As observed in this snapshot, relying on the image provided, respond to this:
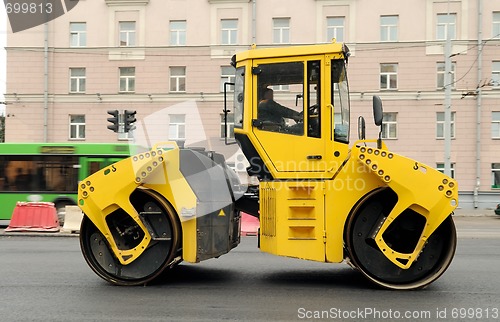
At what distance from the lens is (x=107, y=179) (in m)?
7.38

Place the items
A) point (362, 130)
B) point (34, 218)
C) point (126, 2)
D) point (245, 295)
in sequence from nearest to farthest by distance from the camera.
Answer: point (245, 295) → point (362, 130) → point (34, 218) → point (126, 2)

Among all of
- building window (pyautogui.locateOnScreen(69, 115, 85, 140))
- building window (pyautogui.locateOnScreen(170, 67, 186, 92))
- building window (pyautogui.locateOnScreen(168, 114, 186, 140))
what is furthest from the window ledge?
building window (pyautogui.locateOnScreen(168, 114, 186, 140))

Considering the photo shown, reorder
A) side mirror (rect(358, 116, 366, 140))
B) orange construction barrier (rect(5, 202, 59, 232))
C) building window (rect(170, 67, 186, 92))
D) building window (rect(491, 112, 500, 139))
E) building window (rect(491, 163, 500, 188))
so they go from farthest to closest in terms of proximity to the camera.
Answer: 1. building window (rect(170, 67, 186, 92))
2. building window (rect(491, 112, 500, 139))
3. building window (rect(491, 163, 500, 188))
4. orange construction barrier (rect(5, 202, 59, 232))
5. side mirror (rect(358, 116, 366, 140))

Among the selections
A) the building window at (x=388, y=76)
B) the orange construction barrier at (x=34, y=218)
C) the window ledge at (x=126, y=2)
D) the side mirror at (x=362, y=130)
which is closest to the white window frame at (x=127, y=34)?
the window ledge at (x=126, y=2)

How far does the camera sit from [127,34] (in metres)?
32.7

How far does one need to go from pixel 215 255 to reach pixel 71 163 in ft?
42.5

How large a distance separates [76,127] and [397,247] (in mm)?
28975

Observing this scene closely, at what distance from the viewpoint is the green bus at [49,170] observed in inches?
744

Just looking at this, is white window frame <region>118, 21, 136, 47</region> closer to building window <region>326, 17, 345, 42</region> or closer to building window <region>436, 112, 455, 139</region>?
building window <region>326, 17, 345, 42</region>

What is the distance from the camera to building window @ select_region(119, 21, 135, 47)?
1282 inches

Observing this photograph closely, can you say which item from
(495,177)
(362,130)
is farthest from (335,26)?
(362,130)

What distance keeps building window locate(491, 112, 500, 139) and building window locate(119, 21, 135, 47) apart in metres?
20.1

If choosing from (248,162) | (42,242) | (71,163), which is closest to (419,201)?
(248,162)

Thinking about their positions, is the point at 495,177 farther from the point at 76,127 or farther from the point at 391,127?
the point at 76,127
